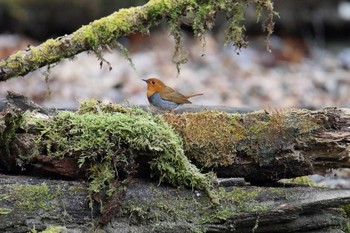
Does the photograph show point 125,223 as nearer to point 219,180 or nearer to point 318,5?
point 219,180

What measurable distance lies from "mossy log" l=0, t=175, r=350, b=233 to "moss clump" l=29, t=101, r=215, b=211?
0.29 ft

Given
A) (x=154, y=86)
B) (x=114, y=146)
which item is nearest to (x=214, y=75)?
(x=154, y=86)

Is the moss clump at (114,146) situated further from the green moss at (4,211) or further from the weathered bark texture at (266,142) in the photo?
the green moss at (4,211)

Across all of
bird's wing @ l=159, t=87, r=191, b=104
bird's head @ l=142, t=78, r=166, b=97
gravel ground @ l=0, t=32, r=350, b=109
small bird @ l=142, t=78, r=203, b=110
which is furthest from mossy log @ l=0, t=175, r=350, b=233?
gravel ground @ l=0, t=32, r=350, b=109

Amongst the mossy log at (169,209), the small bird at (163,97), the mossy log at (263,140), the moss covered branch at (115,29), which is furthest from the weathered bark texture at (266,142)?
the small bird at (163,97)

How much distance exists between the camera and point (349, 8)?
12758 millimetres

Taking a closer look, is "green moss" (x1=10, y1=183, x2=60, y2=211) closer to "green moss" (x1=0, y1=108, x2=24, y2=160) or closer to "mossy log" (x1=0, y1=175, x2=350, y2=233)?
"mossy log" (x1=0, y1=175, x2=350, y2=233)

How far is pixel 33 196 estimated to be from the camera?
3186mm

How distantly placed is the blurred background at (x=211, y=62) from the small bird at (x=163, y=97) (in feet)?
11.4

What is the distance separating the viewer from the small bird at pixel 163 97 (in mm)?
4499

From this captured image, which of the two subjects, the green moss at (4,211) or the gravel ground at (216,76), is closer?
the green moss at (4,211)

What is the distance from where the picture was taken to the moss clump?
331cm

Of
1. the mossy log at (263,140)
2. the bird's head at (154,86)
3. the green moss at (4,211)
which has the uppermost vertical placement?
the bird's head at (154,86)

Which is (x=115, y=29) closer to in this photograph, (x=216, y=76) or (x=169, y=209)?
(x=169, y=209)
